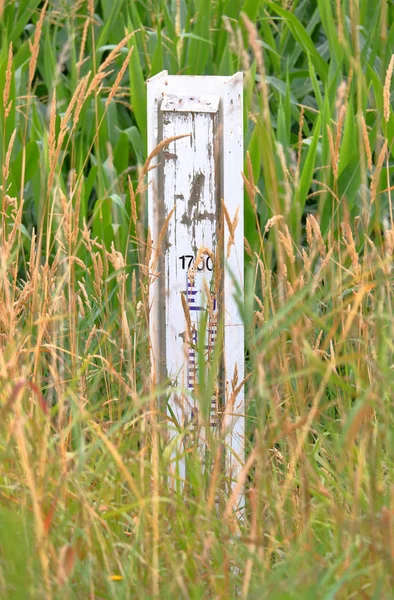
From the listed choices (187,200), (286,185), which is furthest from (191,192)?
(286,185)

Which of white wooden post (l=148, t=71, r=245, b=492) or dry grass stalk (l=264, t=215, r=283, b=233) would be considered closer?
dry grass stalk (l=264, t=215, r=283, b=233)

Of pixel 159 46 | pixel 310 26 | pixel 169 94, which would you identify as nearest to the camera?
pixel 169 94

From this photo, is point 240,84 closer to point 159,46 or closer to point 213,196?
point 213,196

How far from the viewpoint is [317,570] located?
1154 millimetres

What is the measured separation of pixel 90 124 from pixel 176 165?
1372mm

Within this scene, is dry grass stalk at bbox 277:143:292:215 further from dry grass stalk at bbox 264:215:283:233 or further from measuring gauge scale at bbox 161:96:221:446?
measuring gauge scale at bbox 161:96:221:446

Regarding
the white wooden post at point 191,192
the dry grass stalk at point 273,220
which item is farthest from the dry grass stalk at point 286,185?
the white wooden post at point 191,192

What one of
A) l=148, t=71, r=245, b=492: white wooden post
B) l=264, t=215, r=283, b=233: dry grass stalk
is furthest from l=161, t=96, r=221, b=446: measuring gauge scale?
l=264, t=215, r=283, b=233: dry grass stalk

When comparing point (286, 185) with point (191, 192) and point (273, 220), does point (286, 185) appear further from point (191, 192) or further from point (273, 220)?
point (191, 192)

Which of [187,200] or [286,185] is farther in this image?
[187,200]

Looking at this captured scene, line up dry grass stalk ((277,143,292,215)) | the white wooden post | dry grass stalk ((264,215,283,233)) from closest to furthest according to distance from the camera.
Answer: dry grass stalk ((264,215,283,233)) → dry grass stalk ((277,143,292,215)) → the white wooden post

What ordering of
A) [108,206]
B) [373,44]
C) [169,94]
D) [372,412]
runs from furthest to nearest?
[373,44]
[108,206]
[169,94]
[372,412]

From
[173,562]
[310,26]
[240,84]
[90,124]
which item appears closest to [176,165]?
[240,84]

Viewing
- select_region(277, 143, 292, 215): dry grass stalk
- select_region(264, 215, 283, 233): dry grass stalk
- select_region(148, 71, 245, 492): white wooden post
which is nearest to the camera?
select_region(264, 215, 283, 233): dry grass stalk
